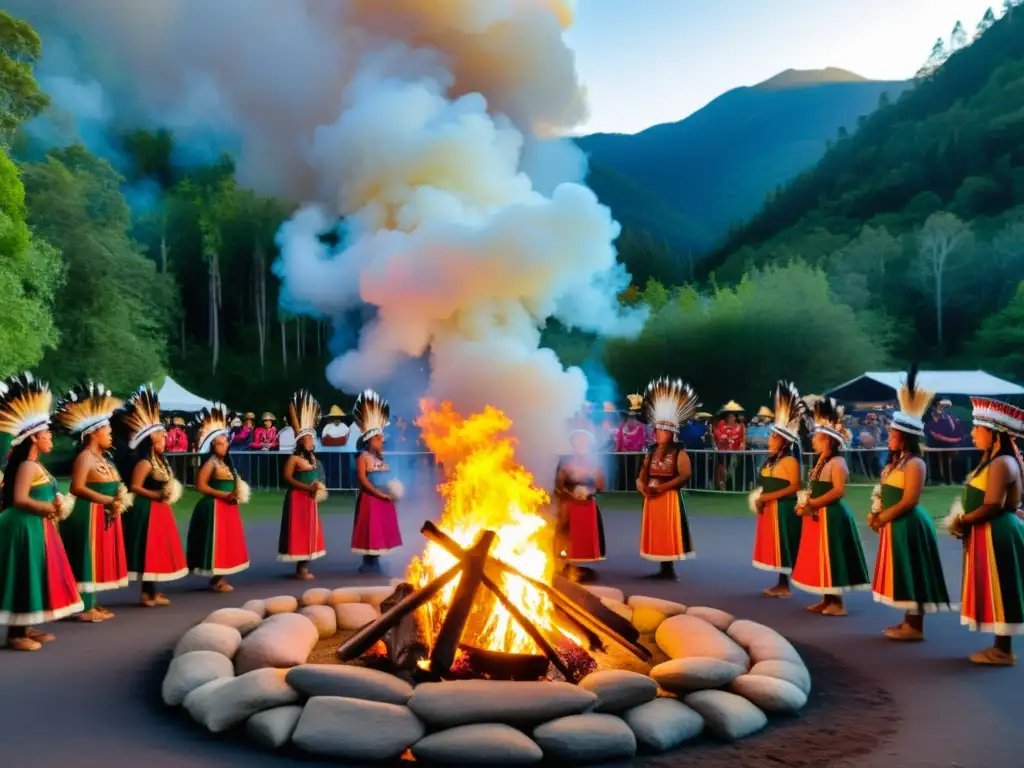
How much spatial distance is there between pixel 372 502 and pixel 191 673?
5.20 m

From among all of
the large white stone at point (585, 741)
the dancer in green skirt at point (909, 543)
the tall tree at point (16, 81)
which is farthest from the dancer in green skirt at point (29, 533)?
the tall tree at point (16, 81)

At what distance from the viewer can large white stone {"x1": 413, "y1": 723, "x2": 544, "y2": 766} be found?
4613 mm

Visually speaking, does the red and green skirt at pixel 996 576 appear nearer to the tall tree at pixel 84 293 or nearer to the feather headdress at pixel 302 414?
the feather headdress at pixel 302 414

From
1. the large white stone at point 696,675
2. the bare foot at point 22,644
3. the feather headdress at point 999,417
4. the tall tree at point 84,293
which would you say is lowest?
the bare foot at point 22,644

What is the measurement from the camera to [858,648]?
279 inches

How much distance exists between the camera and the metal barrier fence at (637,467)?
19469mm

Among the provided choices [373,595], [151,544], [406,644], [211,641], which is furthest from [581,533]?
[211,641]

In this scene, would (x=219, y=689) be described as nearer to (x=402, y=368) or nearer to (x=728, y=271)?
(x=402, y=368)

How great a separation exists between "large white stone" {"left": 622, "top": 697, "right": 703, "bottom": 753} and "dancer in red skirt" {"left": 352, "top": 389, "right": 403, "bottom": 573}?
6.07m

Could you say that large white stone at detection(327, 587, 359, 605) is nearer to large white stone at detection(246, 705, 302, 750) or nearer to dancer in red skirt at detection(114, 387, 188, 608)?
dancer in red skirt at detection(114, 387, 188, 608)

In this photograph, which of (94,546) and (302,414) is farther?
(302,414)

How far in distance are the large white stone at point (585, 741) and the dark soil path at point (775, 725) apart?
0.57 feet

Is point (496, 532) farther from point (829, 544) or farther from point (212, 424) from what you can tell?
point (212, 424)

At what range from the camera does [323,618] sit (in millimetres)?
7414
